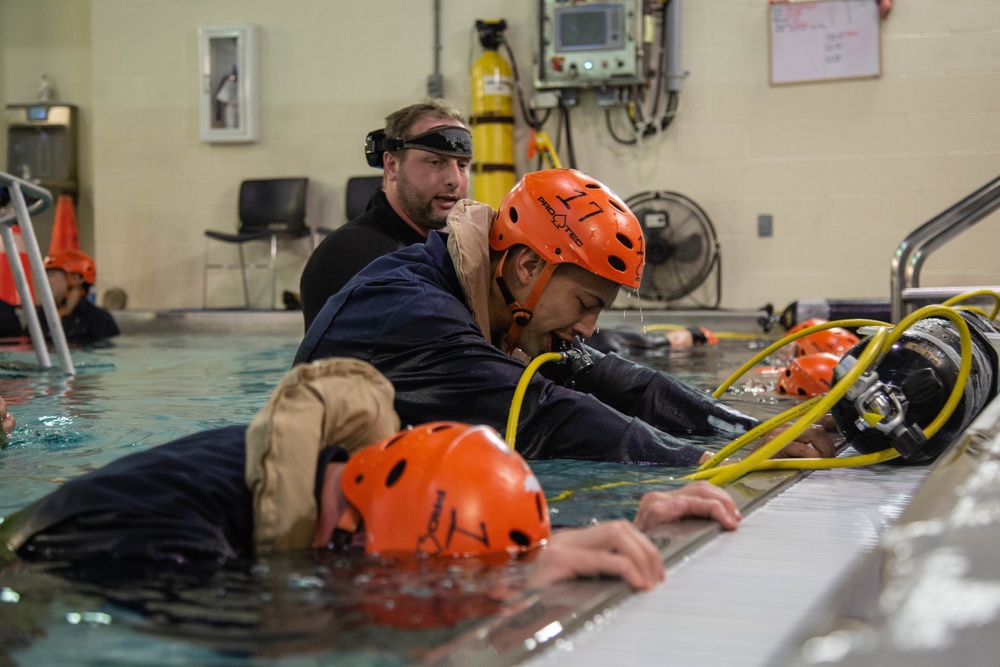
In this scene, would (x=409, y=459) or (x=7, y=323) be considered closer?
(x=409, y=459)

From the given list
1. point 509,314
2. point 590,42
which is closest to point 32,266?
point 509,314

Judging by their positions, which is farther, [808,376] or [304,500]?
[808,376]

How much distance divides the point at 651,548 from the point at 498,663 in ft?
1.47

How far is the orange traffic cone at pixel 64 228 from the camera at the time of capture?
12.0 m

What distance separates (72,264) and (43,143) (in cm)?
363

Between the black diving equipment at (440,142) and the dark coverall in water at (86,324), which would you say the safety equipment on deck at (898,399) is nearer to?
the black diving equipment at (440,142)

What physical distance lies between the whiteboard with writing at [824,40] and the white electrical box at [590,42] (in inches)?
53.6

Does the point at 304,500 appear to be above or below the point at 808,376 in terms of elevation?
above

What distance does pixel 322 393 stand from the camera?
1.97 m

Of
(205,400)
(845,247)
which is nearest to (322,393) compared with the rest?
(205,400)

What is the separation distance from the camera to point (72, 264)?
9.27 meters

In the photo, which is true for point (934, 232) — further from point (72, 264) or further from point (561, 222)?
point (72, 264)

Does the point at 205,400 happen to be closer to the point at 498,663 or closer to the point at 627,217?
the point at 627,217

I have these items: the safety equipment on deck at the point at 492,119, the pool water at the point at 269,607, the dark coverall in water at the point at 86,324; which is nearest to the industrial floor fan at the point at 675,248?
the safety equipment on deck at the point at 492,119
